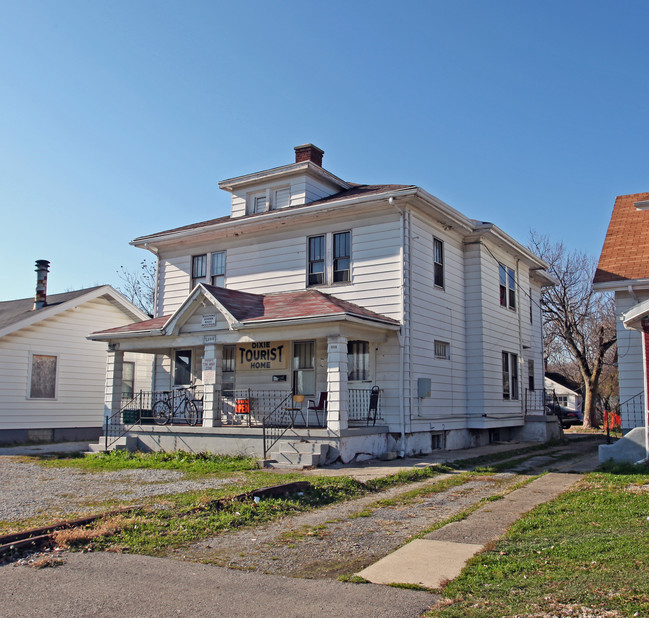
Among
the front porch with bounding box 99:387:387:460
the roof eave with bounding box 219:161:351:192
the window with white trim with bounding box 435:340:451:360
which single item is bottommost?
the front porch with bounding box 99:387:387:460

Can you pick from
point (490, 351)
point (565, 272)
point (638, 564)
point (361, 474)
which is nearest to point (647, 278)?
point (490, 351)

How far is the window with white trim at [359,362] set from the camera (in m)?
17.2

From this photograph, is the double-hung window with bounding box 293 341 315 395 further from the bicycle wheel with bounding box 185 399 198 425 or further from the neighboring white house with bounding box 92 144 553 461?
the bicycle wheel with bounding box 185 399 198 425

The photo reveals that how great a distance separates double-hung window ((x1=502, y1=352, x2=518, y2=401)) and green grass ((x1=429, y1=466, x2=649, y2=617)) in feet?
41.9

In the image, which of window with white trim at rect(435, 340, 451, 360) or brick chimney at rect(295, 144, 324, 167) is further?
brick chimney at rect(295, 144, 324, 167)

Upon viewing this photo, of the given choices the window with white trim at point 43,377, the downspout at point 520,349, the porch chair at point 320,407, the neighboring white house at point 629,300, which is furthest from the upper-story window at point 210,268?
the neighboring white house at point 629,300

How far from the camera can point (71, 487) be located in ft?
39.0

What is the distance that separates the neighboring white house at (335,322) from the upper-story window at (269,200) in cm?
6

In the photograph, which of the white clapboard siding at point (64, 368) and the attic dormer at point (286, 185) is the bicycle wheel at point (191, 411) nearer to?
the white clapboard siding at point (64, 368)

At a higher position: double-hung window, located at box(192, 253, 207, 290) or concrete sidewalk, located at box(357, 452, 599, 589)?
double-hung window, located at box(192, 253, 207, 290)

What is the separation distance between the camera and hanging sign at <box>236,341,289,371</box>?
18062 mm

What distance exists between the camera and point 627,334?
52.9 feet

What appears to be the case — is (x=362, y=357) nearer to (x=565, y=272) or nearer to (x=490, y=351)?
(x=490, y=351)

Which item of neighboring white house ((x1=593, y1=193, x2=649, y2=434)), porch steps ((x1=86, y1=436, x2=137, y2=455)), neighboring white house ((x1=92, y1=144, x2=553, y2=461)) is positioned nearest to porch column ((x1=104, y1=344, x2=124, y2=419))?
neighboring white house ((x1=92, y1=144, x2=553, y2=461))
